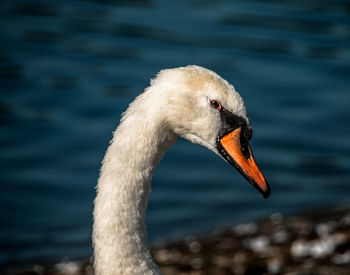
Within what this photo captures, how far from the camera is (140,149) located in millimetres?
4613

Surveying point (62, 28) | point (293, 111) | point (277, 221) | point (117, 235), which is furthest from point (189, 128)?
point (62, 28)

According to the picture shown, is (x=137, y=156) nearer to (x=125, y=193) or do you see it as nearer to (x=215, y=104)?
(x=125, y=193)

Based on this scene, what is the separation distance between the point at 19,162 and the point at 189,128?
697 centimetres

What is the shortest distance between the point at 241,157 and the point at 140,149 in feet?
2.70

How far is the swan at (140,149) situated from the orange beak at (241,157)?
0.67 ft

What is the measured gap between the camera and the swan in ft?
15.1

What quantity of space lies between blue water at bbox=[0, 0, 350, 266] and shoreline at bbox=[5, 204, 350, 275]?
545 mm

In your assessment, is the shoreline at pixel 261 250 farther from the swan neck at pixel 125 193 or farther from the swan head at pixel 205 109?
the swan neck at pixel 125 193

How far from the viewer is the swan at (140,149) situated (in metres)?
4.59

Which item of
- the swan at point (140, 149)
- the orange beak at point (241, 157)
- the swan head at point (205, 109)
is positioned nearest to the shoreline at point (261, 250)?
the orange beak at point (241, 157)

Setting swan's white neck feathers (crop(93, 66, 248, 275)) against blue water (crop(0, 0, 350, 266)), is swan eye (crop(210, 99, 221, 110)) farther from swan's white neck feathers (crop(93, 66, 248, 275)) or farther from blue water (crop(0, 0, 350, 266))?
blue water (crop(0, 0, 350, 266))

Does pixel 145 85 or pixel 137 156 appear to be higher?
pixel 145 85

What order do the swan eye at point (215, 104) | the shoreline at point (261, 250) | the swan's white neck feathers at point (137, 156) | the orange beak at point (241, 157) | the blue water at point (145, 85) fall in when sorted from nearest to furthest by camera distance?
the swan's white neck feathers at point (137, 156) < the swan eye at point (215, 104) < the orange beak at point (241, 157) < the shoreline at point (261, 250) < the blue water at point (145, 85)

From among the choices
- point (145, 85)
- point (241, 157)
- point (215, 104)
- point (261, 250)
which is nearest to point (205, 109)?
point (215, 104)
